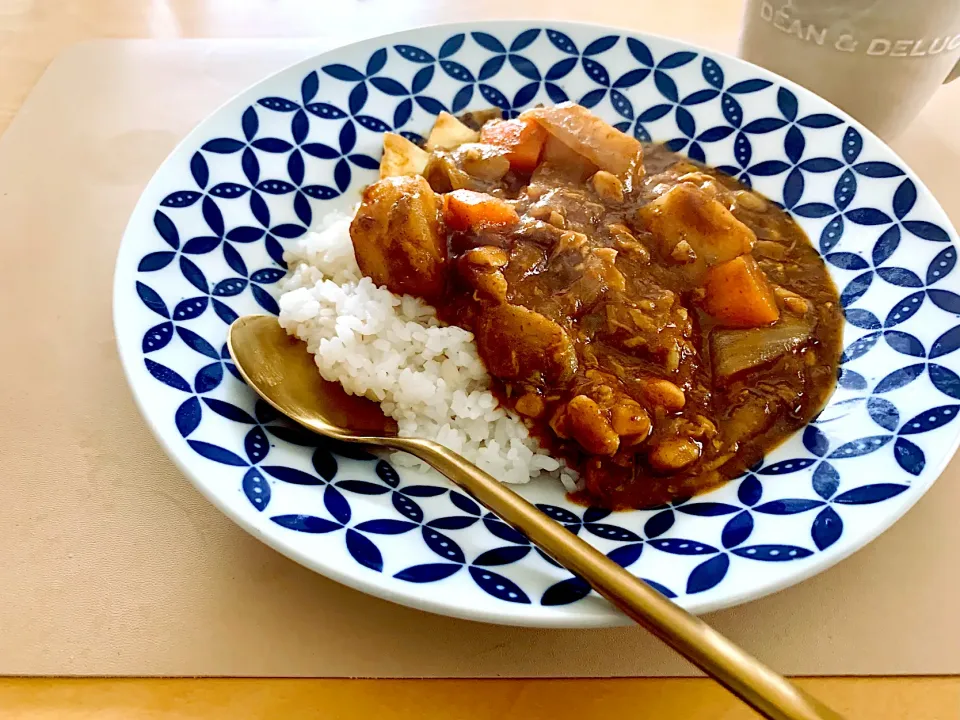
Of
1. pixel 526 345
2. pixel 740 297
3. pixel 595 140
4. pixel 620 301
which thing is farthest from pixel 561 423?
pixel 595 140

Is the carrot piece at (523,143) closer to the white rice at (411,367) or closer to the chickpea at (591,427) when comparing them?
the white rice at (411,367)

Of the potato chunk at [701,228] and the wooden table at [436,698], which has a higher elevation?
the potato chunk at [701,228]

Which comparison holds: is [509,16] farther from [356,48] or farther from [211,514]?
[211,514]

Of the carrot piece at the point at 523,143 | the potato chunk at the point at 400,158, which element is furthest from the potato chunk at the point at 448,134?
the carrot piece at the point at 523,143

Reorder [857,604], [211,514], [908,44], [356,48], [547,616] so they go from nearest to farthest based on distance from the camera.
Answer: [547,616] → [857,604] → [211,514] → [908,44] → [356,48]

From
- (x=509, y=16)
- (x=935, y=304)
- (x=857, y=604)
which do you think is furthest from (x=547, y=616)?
(x=509, y=16)

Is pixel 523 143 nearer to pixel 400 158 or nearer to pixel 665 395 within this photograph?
pixel 400 158
